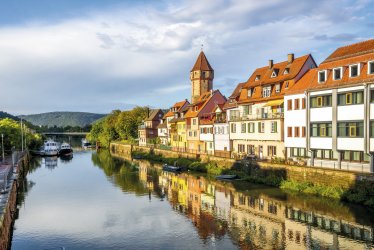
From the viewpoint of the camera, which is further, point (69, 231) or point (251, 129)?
point (251, 129)

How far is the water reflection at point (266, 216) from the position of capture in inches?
997

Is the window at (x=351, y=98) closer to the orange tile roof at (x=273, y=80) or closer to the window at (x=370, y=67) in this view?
the window at (x=370, y=67)

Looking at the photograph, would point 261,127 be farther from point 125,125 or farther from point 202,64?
point 125,125

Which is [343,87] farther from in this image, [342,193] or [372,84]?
[342,193]

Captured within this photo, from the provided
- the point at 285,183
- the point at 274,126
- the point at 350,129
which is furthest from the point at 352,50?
the point at 285,183

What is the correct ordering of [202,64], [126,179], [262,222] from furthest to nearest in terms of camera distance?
Result: [202,64], [126,179], [262,222]

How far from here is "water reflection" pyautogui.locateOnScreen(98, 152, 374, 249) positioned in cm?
2531

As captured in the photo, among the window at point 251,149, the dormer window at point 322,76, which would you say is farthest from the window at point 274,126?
the dormer window at point 322,76

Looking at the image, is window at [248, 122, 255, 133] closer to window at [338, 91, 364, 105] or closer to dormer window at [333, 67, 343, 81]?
dormer window at [333, 67, 343, 81]

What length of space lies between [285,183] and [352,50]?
14985mm

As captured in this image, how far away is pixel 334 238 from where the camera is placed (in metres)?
25.6

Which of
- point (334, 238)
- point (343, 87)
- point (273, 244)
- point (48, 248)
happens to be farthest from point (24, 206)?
point (343, 87)

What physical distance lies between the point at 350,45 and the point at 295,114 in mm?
9129

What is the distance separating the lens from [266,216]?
3177 centimetres
